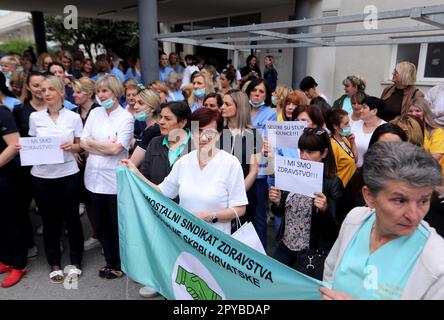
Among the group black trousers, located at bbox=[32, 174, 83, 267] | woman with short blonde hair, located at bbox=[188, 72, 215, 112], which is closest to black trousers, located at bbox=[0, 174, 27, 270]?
black trousers, located at bbox=[32, 174, 83, 267]

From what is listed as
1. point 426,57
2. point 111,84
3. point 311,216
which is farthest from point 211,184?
point 426,57

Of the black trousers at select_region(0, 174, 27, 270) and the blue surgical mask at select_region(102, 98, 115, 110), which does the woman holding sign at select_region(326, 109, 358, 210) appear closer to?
the blue surgical mask at select_region(102, 98, 115, 110)

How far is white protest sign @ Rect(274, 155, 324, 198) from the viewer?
2406 mm

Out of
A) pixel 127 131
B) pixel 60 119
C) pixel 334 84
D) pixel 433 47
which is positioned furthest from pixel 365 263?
pixel 334 84

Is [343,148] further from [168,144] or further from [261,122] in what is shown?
[168,144]

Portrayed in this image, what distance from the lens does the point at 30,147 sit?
336 cm

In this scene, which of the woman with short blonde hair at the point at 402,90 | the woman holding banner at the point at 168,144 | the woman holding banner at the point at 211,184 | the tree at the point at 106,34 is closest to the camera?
the woman holding banner at the point at 211,184

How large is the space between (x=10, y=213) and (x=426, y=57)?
30.4 feet

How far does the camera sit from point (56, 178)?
11.7ft

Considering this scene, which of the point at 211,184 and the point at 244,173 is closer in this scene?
the point at 211,184

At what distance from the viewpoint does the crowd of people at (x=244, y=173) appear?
4.61ft

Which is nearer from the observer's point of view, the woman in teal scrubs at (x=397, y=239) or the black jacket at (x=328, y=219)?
the woman in teal scrubs at (x=397, y=239)

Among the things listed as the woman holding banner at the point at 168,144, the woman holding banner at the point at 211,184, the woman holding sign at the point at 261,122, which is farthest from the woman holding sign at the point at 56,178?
the woman holding sign at the point at 261,122

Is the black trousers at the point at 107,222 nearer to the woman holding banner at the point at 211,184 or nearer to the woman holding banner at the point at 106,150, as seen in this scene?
the woman holding banner at the point at 106,150
